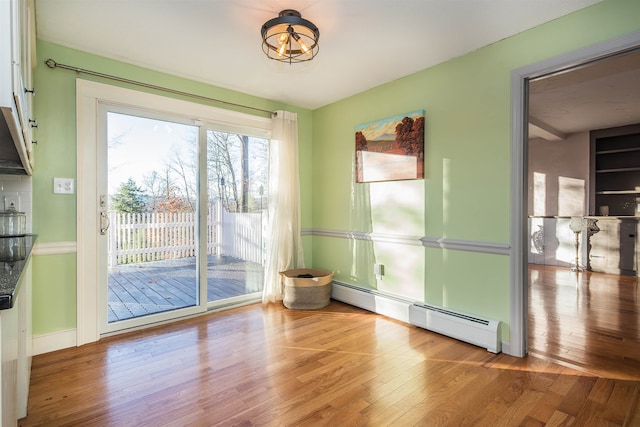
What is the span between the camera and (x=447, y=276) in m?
2.78

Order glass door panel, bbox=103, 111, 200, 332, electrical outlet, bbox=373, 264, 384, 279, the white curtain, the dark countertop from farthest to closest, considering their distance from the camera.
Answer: the white curtain
electrical outlet, bbox=373, 264, 384, 279
glass door panel, bbox=103, 111, 200, 332
the dark countertop

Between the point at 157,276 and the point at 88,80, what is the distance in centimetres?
178

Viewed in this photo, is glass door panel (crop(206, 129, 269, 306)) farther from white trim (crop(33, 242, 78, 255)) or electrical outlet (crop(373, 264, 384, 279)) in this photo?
electrical outlet (crop(373, 264, 384, 279))

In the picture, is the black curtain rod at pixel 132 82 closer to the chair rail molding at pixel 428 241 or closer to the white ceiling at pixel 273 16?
the white ceiling at pixel 273 16

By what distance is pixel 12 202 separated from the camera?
221 centimetres

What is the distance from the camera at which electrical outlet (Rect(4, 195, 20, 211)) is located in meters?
2.19

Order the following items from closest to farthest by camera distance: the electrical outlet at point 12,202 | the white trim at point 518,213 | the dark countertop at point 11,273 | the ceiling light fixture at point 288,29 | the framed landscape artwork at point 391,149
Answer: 1. the dark countertop at point 11,273
2. the ceiling light fixture at point 288,29
3. the electrical outlet at point 12,202
4. the white trim at point 518,213
5. the framed landscape artwork at point 391,149

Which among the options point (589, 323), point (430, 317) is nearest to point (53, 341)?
point (430, 317)

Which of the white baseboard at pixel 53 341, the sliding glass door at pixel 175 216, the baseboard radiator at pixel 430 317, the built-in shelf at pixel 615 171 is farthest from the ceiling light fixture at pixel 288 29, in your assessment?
the built-in shelf at pixel 615 171

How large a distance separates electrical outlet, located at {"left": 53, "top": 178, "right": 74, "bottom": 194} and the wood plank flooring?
123 cm

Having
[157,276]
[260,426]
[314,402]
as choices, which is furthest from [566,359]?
[157,276]

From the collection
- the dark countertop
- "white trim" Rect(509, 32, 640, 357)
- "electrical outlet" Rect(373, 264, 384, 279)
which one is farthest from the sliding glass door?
"white trim" Rect(509, 32, 640, 357)

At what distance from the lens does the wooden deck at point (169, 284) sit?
9.36 feet

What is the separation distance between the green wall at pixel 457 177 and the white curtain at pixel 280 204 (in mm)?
666
